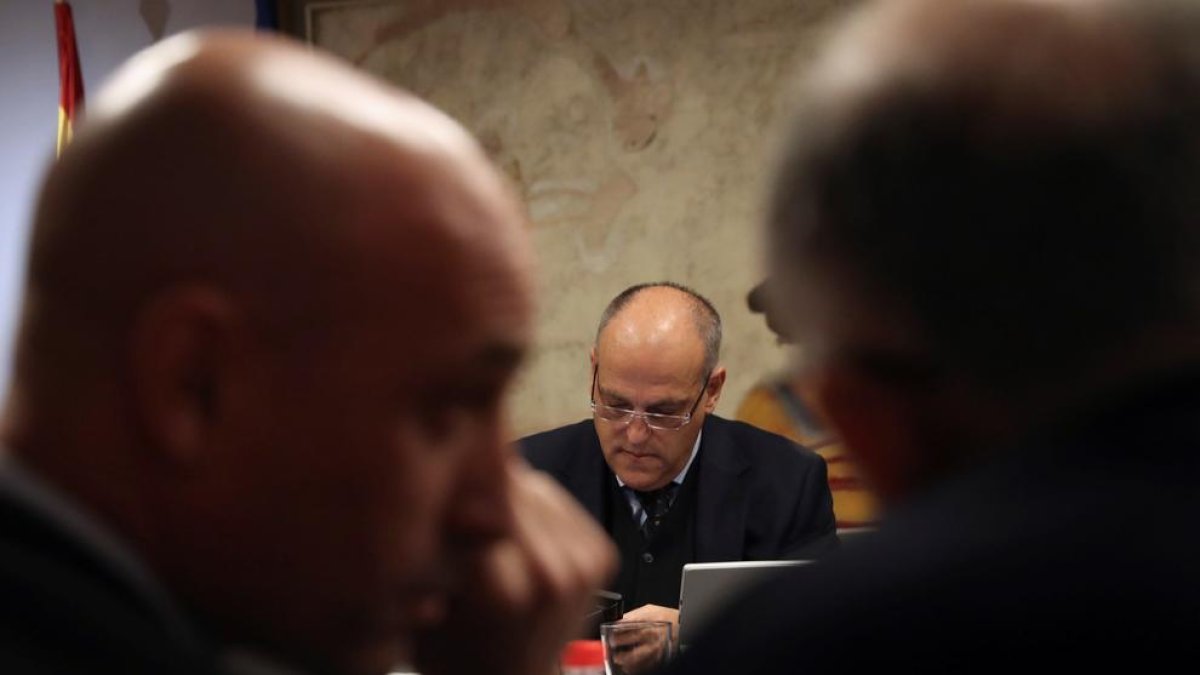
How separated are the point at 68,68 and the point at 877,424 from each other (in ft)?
16.0

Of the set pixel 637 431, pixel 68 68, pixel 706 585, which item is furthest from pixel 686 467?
pixel 68 68

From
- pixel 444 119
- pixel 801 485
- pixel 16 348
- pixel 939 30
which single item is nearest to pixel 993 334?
pixel 939 30

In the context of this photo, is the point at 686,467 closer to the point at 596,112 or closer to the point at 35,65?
the point at 596,112

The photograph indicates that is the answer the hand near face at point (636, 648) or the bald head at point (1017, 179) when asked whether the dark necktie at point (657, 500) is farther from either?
the bald head at point (1017, 179)

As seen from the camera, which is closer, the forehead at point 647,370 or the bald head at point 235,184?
the bald head at point 235,184

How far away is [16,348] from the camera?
2.25ft

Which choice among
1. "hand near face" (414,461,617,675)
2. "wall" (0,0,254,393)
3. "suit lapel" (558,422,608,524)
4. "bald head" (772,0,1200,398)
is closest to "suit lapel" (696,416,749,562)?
"suit lapel" (558,422,608,524)

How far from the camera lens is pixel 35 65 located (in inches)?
223

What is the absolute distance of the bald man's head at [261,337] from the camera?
642 mm

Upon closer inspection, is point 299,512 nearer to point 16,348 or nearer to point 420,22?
point 16,348

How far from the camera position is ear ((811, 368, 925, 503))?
78 cm

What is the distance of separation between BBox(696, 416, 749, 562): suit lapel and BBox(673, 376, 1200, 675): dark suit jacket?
9.86 feet

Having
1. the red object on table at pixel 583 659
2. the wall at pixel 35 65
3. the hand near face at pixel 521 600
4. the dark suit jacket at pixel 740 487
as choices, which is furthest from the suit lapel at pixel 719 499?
the wall at pixel 35 65

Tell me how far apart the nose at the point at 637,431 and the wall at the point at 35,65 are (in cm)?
278
